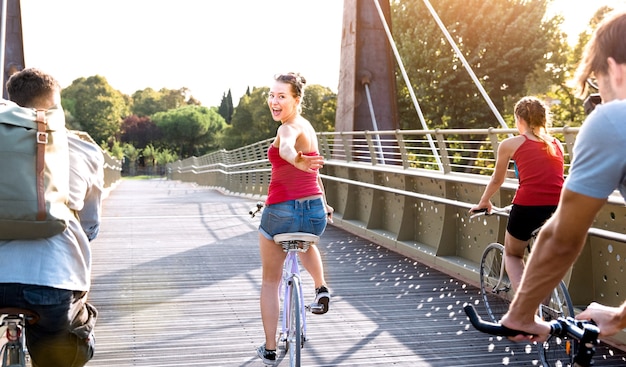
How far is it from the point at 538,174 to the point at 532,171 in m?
0.04

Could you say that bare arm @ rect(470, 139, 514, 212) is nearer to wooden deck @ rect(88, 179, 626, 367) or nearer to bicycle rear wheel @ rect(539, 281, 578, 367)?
bicycle rear wheel @ rect(539, 281, 578, 367)

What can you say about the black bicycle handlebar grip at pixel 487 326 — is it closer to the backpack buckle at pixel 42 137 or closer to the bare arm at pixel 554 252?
the bare arm at pixel 554 252

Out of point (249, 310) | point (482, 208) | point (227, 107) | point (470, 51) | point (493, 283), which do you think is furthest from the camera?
point (227, 107)

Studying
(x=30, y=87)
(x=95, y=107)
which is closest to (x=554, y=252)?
(x=30, y=87)

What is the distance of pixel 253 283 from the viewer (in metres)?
8.37

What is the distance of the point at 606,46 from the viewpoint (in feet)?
6.31

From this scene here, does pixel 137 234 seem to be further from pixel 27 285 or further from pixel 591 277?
pixel 27 285

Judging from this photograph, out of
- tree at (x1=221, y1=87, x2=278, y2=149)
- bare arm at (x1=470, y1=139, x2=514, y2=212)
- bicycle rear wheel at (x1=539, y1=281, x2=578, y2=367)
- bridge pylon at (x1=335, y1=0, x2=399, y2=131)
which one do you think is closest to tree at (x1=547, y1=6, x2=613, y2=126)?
bridge pylon at (x1=335, y1=0, x2=399, y2=131)

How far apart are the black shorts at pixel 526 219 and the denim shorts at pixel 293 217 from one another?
1395mm

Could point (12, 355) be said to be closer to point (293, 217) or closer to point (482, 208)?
point (293, 217)

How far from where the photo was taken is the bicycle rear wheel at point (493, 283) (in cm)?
645

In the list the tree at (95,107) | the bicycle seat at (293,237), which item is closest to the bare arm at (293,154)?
the bicycle seat at (293,237)

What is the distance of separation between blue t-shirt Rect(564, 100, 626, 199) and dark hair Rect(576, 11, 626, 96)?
0.12m

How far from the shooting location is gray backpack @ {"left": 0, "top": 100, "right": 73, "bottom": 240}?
305 cm
